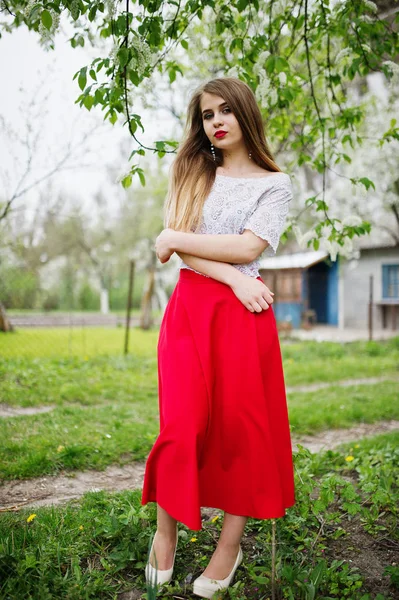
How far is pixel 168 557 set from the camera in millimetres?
1926

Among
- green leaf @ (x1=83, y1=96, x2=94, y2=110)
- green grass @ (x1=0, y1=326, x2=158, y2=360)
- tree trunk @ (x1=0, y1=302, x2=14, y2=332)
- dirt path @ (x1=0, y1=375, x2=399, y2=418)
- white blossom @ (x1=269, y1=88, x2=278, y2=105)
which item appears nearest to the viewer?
green leaf @ (x1=83, y1=96, x2=94, y2=110)

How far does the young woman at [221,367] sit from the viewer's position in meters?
1.83

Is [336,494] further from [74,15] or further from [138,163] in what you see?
[74,15]

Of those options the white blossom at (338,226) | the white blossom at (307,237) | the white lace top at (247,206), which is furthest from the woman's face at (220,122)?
the white blossom at (338,226)

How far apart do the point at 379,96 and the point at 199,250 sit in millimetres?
11925

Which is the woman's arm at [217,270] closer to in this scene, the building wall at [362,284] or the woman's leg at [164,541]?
the woman's leg at [164,541]

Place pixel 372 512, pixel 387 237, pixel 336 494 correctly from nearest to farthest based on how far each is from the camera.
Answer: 1. pixel 372 512
2. pixel 336 494
3. pixel 387 237

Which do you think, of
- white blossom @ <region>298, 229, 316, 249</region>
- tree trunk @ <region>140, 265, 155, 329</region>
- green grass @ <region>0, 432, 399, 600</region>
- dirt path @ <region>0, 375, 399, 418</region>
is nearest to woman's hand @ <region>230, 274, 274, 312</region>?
green grass @ <region>0, 432, 399, 600</region>

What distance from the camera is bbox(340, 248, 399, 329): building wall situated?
54.6ft

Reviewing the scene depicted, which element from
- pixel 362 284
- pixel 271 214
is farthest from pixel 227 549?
pixel 362 284

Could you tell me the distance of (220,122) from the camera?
2053mm

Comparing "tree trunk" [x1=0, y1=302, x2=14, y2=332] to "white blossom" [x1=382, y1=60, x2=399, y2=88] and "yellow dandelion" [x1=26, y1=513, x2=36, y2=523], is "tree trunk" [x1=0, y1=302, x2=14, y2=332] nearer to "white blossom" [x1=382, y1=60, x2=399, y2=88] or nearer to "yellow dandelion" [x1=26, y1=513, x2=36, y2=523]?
"yellow dandelion" [x1=26, y1=513, x2=36, y2=523]

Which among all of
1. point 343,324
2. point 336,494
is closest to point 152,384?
point 336,494

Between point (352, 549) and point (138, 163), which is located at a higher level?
point (138, 163)
